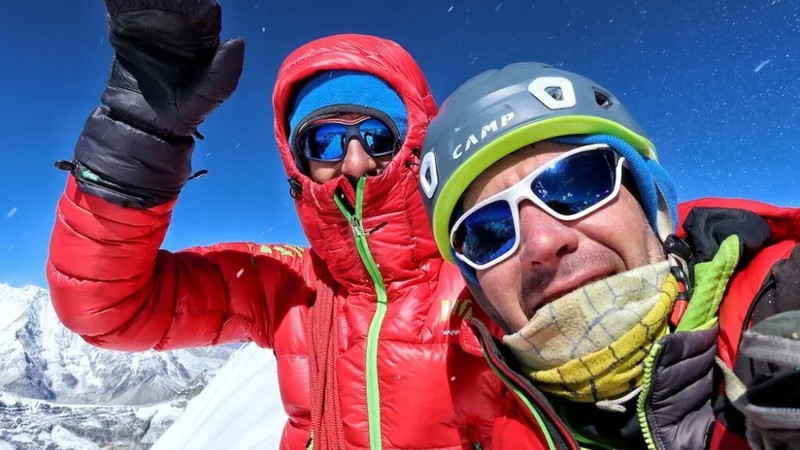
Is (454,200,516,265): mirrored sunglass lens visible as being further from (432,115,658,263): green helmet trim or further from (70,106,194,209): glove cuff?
(70,106,194,209): glove cuff

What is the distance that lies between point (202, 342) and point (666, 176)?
6.84 feet

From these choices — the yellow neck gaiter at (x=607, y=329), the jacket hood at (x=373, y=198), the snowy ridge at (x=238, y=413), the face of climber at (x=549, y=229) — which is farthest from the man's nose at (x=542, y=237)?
the snowy ridge at (x=238, y=413)

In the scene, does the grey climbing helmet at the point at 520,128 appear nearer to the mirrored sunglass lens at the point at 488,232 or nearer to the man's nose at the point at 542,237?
the mirrored sunglass lens at the point at 488,232

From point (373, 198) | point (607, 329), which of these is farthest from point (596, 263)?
point (373, 198)

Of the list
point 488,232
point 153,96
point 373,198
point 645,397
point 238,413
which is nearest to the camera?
point 645,397

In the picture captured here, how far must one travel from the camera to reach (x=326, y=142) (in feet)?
6.81

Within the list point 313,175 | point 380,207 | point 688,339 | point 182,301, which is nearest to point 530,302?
point 688,339

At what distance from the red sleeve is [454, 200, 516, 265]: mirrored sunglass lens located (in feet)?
3.02

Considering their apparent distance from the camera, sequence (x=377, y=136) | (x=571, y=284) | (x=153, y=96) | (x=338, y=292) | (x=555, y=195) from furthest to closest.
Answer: (x=338, y=292), (x=377, y=136), (x=153, y=96), (x=555, y=195), (x=571, y=284)

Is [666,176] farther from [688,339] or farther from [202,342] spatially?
[202,342]

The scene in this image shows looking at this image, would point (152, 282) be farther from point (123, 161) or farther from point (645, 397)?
point (645, 397)

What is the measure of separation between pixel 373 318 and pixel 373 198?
49cm

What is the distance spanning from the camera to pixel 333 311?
2.09 m

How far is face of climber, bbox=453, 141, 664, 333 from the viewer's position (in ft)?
4.51
